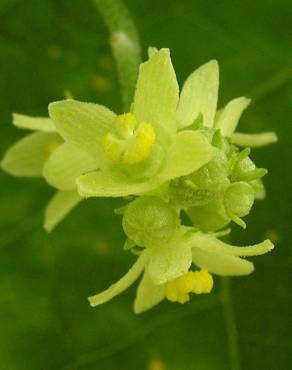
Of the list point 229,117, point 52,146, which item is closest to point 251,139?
point 229,117

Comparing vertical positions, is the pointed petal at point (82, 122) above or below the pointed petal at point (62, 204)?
above

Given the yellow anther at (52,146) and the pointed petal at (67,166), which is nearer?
the pointed petal at (67,166)

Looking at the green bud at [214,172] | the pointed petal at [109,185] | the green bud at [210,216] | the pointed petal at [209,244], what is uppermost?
the green bud at [214,172]

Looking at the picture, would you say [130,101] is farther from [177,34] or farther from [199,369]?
[199,369]

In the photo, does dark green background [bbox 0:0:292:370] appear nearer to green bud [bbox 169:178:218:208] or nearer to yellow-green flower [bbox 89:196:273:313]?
yellow-green flower [bbox 89:196:273:313]

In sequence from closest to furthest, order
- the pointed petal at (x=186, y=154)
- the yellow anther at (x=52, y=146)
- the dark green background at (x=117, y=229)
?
the pointed petal at (x=186, y=154), the yellow anther at (x=52, y=146), the dark green background at (x=117, y=229)

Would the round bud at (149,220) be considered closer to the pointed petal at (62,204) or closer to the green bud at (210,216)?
the green bud at (210,216)

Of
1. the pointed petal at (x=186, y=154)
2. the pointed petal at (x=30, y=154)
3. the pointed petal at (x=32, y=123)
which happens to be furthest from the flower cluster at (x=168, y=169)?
the pointed petal at (x=30, y=154)

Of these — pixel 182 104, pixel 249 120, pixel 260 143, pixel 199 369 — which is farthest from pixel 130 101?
pixel 199 369
